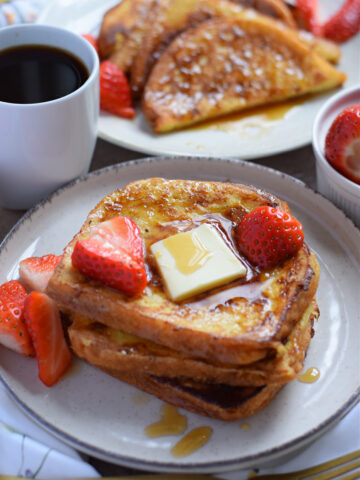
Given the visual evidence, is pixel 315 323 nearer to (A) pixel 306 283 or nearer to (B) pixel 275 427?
(A) pixel 306 283

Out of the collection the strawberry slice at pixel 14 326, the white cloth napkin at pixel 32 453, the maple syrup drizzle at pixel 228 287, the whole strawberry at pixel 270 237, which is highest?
the whole strawberry at pixel 270 237

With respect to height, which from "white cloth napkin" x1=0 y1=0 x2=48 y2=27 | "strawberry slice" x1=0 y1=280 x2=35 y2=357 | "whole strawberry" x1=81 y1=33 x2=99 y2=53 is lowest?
"white cloth napkin" x1=0 y1=0 x2=48 y2=27

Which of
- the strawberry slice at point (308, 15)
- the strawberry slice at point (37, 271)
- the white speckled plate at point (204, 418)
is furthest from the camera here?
the strawberry slice at point (308, 15)

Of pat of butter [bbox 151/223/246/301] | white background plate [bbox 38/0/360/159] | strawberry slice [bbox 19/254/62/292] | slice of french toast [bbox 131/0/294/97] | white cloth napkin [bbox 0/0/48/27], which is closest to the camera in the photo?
pat of butter [bbox 151/223/246/301]

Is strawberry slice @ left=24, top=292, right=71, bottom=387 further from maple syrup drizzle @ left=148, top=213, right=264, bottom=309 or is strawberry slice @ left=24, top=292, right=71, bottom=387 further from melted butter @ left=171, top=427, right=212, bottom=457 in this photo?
melted butter @ left=171, top=427, right=212, bottom=457

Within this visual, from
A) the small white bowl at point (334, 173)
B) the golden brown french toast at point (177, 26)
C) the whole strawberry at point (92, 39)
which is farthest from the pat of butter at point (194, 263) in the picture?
the whole strawberry at point (92, 39)

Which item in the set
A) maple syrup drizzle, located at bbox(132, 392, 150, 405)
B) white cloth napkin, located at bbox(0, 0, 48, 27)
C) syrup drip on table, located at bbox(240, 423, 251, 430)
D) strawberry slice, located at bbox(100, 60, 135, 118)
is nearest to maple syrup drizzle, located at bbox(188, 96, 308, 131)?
strawberry slice, located at bbox(100, 60, 135, 118)

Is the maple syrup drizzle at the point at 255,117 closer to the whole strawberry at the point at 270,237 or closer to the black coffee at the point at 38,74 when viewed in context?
the black coffee at the point at 38,74
